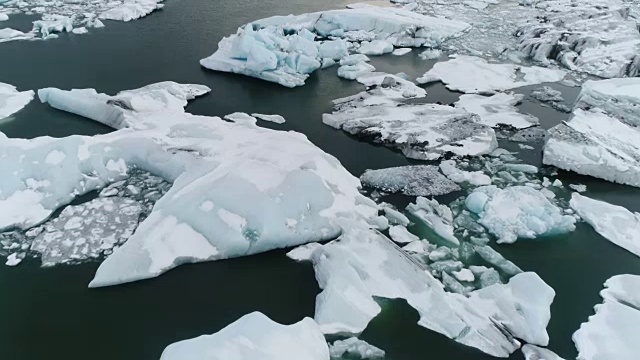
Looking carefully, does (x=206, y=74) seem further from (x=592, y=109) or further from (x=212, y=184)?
(x=592, y=109)

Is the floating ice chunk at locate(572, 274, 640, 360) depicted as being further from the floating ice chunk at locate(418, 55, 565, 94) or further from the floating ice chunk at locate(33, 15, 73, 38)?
the floating ice chunk at locate(33, 15, 73, 38)

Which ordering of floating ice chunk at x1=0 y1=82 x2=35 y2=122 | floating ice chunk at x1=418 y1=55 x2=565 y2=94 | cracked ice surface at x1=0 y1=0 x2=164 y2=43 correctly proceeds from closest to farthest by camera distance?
floating ice chunk at x1=0 y1=82 x2=35 y2=122, floating ice chunk at x1=418 y1=55 x2=565 y2=94, cracked ice surface at x1=0 y1=0 x2=164 y2=43

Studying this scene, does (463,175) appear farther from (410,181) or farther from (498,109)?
(498,109)

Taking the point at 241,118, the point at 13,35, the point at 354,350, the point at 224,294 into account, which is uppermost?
the point at 13,35

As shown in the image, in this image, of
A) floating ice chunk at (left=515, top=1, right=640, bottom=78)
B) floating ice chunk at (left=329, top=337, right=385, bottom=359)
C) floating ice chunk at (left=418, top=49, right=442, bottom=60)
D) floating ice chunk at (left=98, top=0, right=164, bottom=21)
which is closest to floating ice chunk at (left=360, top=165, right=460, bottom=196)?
floating ice chunk at (left=329, top=337, right=385, bottom=359)

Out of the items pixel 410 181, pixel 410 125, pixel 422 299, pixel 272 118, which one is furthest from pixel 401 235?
pixel 272 118
